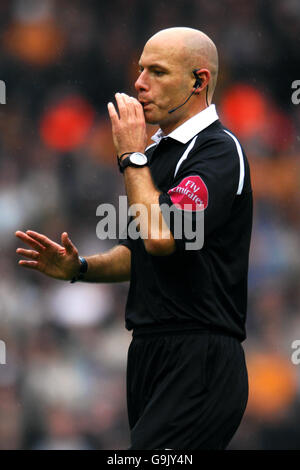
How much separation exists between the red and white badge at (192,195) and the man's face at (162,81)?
0.41 m

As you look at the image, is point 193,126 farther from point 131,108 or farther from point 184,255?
point 184,255

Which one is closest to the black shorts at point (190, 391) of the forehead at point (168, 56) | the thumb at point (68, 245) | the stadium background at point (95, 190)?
the thumb at point (68, 245)

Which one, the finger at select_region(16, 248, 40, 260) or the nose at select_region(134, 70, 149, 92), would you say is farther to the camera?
the finger at select_region(16, 248, 40, 260)

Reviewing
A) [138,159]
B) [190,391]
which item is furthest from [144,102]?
[190,391]

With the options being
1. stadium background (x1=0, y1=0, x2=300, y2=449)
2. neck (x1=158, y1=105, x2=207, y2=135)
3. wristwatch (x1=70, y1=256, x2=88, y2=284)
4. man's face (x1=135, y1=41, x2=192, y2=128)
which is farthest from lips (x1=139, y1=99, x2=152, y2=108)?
stadium background (x1=0, y1=0, x2=300, y2=449)

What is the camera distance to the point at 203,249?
3.39 m

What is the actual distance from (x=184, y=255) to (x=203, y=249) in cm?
11

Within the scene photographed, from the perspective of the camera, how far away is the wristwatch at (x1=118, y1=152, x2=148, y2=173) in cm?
332

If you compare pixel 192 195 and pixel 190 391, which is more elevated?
pixel 192 195

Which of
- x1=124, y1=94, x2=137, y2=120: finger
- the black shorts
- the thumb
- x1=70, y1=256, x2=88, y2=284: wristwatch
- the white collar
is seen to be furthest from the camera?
x1=70, y1=256, x2=88, y2=284: wristwatch

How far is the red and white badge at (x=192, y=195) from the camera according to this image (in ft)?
10.7

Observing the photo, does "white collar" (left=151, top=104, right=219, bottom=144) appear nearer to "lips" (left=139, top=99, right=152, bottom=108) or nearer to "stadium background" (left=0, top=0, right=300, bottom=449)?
"lips" (left=139, top=99, right=152, bottom=108)

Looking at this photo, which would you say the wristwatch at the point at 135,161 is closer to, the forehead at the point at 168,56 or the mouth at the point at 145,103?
the mouth at the point at 145,103

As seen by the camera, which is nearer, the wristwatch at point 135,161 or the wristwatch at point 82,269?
the wristwatch at point 135,161
